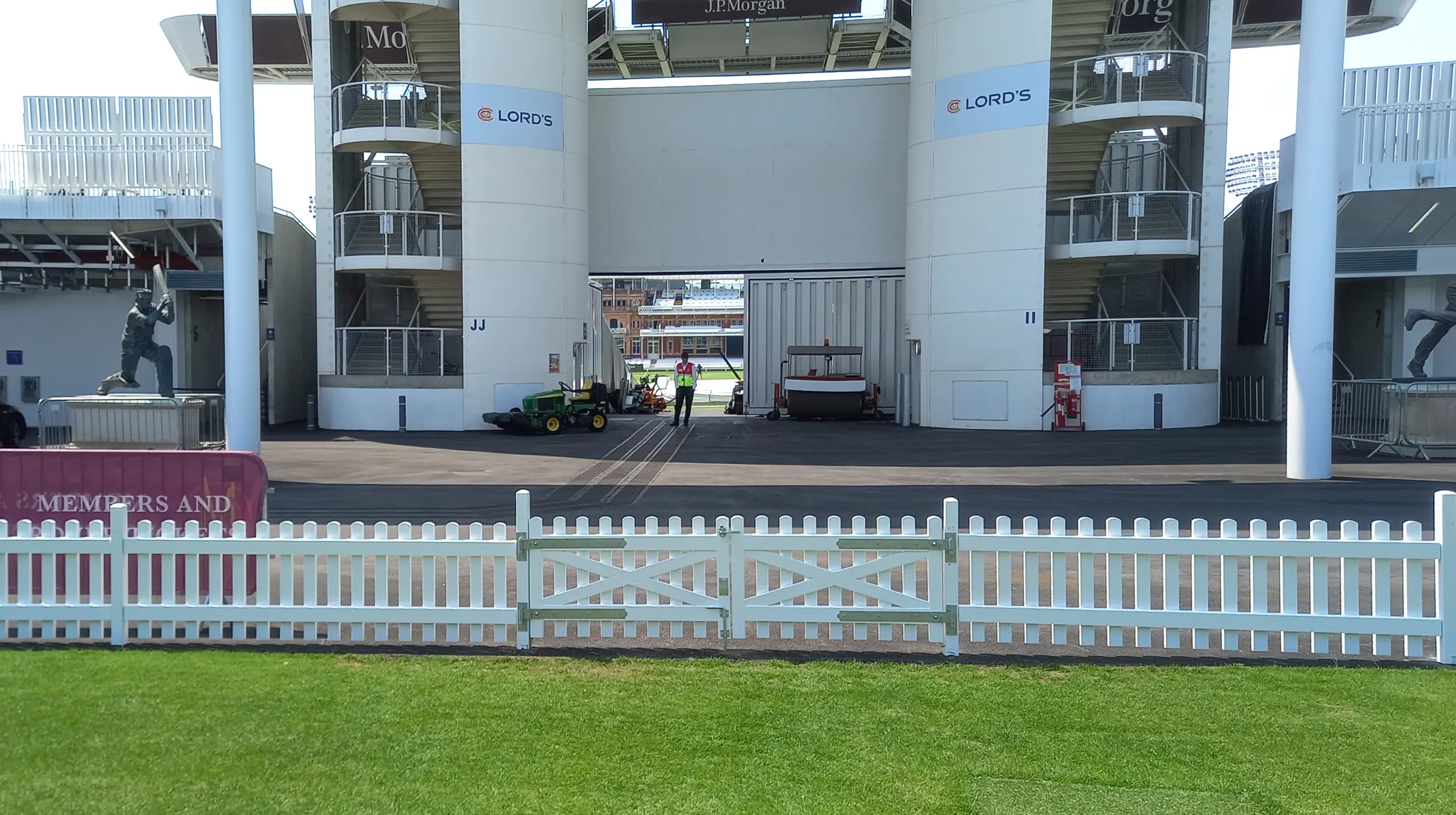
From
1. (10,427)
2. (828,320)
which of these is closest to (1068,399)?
(828,320)

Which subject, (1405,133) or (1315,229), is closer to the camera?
(1315,229)

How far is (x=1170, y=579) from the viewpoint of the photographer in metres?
7.02

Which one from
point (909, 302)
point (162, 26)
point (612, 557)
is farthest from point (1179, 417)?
point (162, 26)

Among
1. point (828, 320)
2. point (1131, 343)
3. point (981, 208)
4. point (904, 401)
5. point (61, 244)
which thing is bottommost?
point (904, 401)

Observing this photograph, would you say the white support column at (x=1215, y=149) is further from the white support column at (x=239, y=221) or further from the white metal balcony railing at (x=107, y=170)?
the white metal balcony railing at (x=107, y=170)

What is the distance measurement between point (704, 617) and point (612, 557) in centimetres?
93

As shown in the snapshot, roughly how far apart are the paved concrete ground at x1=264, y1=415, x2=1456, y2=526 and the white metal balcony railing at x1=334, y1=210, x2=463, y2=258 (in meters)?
5.30

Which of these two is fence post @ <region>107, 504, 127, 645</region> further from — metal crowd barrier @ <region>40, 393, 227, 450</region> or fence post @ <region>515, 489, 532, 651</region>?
metal crowd barrier @ <region>40, 393, 227, 450</region>

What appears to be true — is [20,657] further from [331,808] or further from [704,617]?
[704,617]

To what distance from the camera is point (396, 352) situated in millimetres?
29016

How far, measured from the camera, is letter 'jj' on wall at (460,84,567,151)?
27828 millimetres

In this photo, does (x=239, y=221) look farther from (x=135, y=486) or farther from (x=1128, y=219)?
(x=1128, y=219)

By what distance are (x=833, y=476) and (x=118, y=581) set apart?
12144 mm

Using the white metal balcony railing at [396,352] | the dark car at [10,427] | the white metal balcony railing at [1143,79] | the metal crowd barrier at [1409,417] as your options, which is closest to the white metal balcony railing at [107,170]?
the white metal balcony railing at [396,352]
